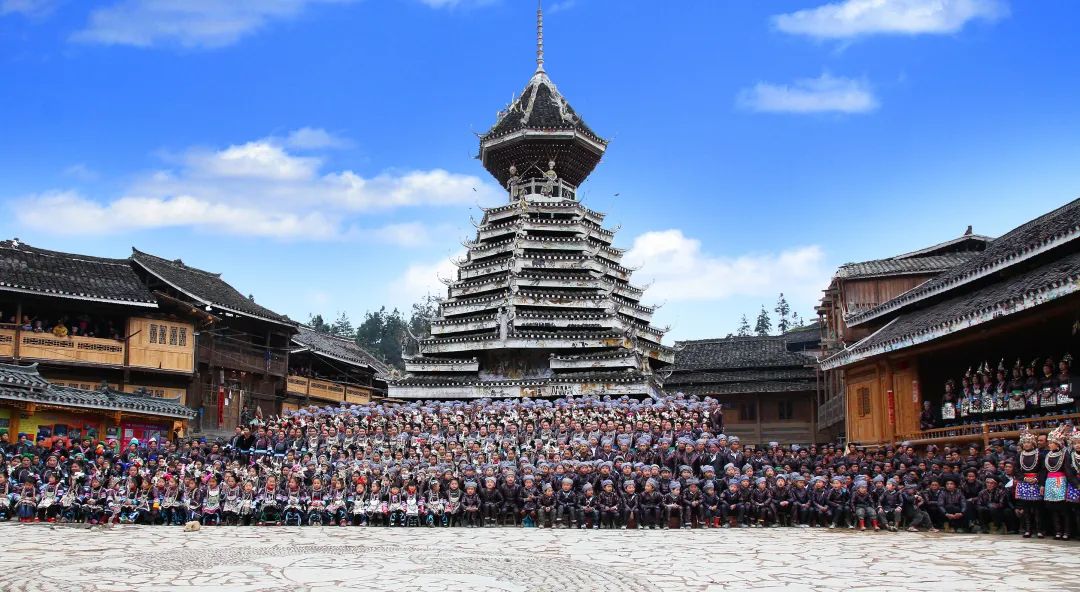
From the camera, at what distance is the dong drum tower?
98.2 feet

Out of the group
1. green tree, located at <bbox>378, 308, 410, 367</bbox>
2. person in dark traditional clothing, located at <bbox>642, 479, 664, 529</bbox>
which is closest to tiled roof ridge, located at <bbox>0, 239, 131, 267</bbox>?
person in dark traditional clothing, located at <bbox>642, 479, 664, 529</bbox>

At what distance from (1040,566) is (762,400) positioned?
28407 millimetres

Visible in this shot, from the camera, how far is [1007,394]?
1969 centimetres

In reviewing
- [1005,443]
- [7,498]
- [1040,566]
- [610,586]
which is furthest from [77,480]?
[1005,443]

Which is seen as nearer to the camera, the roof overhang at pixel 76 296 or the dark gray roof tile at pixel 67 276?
the roof overhang at pixel 76 296

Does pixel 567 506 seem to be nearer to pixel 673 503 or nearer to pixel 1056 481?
pixel 673 503

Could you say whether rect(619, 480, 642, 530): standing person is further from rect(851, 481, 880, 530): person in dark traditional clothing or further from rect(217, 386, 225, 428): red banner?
rect(217, 386, 225, 428): red banner

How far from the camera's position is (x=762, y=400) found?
128 feet

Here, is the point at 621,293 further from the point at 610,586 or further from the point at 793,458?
the point at 610,586

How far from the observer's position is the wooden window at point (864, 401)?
2516cm

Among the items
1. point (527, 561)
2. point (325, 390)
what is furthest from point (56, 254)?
point (527, 561)

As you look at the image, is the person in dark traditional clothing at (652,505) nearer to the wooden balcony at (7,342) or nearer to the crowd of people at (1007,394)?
the crowd of people at (1007,394)

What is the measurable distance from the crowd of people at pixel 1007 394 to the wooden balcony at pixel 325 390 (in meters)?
26.6

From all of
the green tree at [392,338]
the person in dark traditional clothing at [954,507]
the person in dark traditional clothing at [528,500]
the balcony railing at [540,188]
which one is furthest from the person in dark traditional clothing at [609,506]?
the green tree at [392,338]
